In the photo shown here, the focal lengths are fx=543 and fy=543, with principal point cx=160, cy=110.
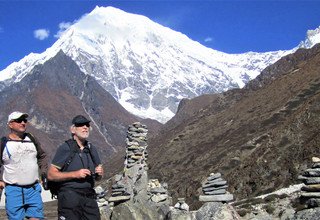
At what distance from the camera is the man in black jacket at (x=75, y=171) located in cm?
869

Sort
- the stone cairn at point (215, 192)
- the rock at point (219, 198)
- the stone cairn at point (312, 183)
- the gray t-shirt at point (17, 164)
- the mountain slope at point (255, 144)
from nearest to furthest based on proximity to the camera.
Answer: the gray t-shirt at point (17, 164)
the stone cairn at point (312, 183)
the rock at point (219, 198)
the stone cairn at point (215, 192)
the mountain slope at point (255, 144)

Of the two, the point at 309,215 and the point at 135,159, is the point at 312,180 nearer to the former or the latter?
the point at 309,215

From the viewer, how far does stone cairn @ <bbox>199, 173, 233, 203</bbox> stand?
1694 centimetres

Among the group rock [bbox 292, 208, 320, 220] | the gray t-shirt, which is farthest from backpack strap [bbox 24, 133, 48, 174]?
rock [bbox 292, 208, 320, 220]

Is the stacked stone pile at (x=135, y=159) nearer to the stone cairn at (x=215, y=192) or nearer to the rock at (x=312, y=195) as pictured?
the stone cairn at (x=215, y=192)

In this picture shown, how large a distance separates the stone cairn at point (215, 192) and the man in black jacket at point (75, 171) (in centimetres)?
847

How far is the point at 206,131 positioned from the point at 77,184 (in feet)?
359

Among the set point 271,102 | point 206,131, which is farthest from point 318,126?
point 206,131

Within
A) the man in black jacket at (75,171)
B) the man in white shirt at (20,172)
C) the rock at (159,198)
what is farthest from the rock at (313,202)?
the rock at (159,198)

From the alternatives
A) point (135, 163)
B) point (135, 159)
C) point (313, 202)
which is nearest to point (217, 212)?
point (313, 202)

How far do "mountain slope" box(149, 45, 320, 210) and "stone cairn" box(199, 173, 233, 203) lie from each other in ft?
89.6

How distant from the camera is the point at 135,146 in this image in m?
25.8

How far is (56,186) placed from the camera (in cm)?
888

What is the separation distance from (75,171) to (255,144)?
65.0 metres
